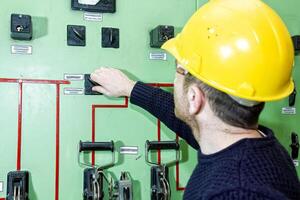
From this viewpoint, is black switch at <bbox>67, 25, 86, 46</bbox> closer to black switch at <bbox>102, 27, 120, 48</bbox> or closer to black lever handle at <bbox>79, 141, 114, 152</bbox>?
black switch at <bbox>102, 27, 120, 48</bbox>

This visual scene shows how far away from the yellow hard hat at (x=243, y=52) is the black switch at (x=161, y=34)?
44cm

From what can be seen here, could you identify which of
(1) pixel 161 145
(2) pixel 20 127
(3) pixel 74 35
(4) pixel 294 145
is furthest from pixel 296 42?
(2) pixel 20 127

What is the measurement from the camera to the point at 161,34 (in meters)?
1.56

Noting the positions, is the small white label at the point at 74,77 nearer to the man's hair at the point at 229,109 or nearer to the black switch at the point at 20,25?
the black switch at the point at 20,25

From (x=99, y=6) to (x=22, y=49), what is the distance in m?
0.35

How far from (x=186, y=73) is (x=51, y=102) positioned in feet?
2.02

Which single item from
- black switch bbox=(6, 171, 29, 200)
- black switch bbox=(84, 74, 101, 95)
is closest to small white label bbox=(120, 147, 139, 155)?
black switch bbox=(84, 74, 101, 95)

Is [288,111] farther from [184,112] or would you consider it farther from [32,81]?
[32,81]

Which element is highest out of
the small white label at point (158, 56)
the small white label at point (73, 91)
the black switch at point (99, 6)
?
the black switch at point (99, 6)

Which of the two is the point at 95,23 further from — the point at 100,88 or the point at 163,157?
the point at 163,157

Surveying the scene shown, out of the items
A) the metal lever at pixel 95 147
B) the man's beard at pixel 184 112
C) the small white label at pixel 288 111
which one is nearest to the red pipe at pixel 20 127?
the metal lever at pixel 95 147

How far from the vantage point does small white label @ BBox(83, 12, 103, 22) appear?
1.55 meters

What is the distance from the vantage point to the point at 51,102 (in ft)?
4.92

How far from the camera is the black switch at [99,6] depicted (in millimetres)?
1522
